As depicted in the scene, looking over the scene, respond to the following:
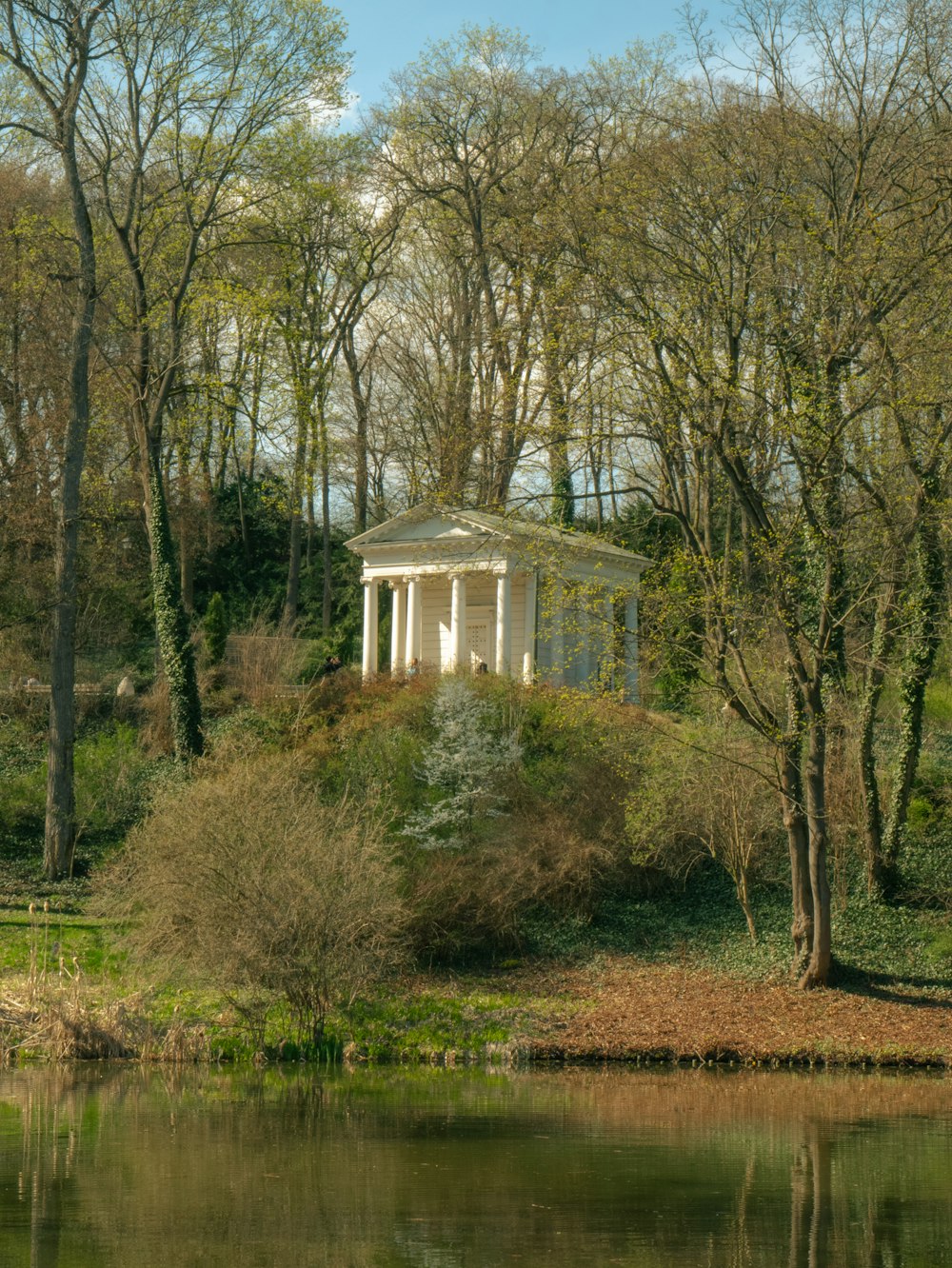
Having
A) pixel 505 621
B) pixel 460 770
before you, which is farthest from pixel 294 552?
pixel 460 770

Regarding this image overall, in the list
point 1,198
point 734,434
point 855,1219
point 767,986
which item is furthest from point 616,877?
point 1,198

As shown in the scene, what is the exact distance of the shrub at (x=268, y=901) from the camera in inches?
756

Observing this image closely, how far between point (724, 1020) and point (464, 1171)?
31.4ft

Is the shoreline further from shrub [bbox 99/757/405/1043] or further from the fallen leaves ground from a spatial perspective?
shrub [bbox 99/757/405/1043]

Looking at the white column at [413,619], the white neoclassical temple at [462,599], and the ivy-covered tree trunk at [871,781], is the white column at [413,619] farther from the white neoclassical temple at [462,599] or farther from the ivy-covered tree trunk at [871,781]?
the ivy-covered tree trunk at [871,781]

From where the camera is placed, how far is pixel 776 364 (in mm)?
20766

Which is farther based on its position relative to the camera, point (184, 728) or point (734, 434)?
point (184, 728)

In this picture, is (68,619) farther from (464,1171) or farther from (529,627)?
(464,1171)

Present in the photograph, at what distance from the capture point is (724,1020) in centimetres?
2128

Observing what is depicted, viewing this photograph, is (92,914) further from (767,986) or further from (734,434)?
(734,434)

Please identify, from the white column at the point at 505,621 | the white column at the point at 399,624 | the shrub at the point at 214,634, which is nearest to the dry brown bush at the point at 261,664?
the shrub at the point at 214,634

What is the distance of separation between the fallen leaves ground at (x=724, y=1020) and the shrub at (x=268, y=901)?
2.86 m

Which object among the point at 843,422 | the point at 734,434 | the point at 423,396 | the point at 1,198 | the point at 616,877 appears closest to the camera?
the point at 843,422

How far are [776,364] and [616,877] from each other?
33.9 ft
